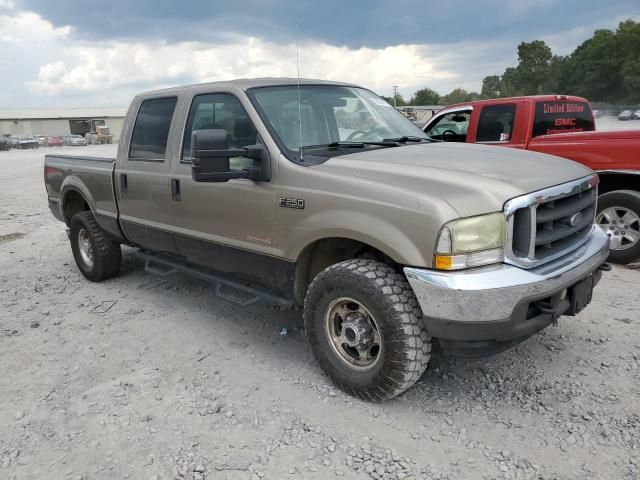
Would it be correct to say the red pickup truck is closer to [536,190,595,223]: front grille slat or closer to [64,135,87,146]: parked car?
[536,190,595,223]: front grille slat

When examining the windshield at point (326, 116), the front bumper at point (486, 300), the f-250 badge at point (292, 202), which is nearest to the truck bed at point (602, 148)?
the windshield at point (326, 116)

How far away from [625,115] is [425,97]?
284 ft

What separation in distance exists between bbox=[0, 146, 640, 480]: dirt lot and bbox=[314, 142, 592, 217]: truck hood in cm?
127

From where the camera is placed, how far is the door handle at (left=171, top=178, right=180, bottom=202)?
13.9ft

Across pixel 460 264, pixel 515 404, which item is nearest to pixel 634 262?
pixel 515 404

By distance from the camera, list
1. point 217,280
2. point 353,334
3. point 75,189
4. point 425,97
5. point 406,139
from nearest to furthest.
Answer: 1. point 353,334
2. point 406,139
3. point 217,280
4. point 75,189
5. point 425,97

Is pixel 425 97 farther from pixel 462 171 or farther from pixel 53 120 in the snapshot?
pixel 462 171

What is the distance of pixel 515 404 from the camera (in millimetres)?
3145

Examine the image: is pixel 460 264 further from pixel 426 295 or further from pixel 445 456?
pixel 445 456

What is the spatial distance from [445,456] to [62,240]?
23.8 ft

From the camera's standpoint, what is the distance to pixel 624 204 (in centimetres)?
552

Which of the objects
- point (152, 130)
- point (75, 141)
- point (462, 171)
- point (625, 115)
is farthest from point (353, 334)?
point (75, 141)

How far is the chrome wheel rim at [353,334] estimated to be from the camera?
313 centimetres

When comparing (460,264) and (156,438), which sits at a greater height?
(460,264)
